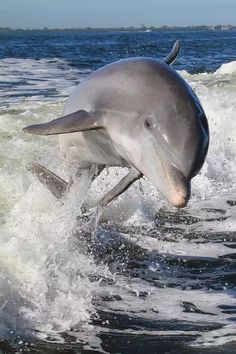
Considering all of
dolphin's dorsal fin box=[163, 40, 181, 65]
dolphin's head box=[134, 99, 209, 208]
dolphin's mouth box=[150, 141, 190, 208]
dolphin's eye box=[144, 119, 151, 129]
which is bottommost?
dolphin's mouth box=[150, 141, 190, 208]

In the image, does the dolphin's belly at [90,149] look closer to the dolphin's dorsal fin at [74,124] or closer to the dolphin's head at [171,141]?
the dolphin's dorsal fin at [74,124]

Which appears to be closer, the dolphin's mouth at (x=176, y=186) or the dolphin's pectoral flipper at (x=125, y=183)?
the dolphin's mouth at (x=176, y=186)

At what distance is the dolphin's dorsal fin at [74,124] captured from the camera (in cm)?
429

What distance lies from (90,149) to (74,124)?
0.53 meters

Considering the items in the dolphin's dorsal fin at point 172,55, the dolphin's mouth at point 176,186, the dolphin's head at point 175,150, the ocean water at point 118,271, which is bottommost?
the ocean water at point 118,271

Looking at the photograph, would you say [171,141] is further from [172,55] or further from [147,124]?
[172,55]

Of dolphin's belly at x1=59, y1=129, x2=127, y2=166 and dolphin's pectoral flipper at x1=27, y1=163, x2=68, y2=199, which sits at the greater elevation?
dolphin's belly at x1=59, y1=129, x2=127, y2=166

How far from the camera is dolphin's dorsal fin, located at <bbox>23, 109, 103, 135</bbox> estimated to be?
4293 millimetres

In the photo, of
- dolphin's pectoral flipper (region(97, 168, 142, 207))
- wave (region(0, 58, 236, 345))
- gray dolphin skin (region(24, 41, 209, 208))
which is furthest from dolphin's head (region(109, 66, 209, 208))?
wave (region(0, 58, 236, 345))

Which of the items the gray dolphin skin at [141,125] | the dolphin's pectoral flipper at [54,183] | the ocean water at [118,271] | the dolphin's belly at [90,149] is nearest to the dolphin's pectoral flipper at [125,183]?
the gray dolphin skin at [141,125]

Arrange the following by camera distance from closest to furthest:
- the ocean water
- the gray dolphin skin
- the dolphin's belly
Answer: the gray dolphin skin, the ocean water, the dolphin's belly

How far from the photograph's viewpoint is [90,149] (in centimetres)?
480

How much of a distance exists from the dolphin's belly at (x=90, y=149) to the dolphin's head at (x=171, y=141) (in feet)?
1.02

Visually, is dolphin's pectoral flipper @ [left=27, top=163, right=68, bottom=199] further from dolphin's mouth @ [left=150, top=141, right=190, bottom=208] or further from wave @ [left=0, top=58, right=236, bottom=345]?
dolphin's mouth @ [left=150, top=141, right=190, bottom=208]
